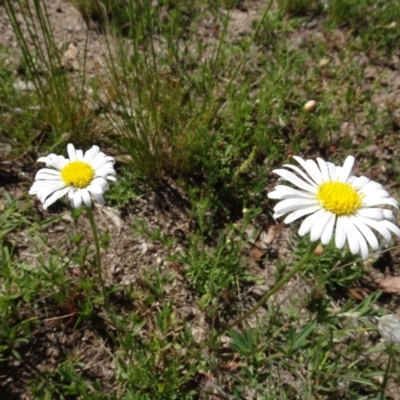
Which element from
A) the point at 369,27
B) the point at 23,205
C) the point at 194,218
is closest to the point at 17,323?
the point at 23,205

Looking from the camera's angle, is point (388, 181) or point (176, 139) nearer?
point (176, 139)

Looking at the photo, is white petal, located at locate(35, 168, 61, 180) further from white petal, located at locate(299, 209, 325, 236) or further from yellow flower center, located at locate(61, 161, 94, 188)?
white petal, located at locate(299, 209, 325, 236)

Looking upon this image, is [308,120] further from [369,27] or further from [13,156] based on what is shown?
[13,156]

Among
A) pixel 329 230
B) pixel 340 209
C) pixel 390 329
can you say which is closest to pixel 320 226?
pixel 329 230

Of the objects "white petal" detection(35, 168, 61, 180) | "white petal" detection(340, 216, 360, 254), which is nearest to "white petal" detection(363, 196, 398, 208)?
"white petal" detection(340, 216, 360, 254)

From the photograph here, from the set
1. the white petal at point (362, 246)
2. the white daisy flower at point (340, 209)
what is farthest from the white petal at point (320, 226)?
the white petal at point (362, 246)

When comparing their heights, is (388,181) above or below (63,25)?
below
